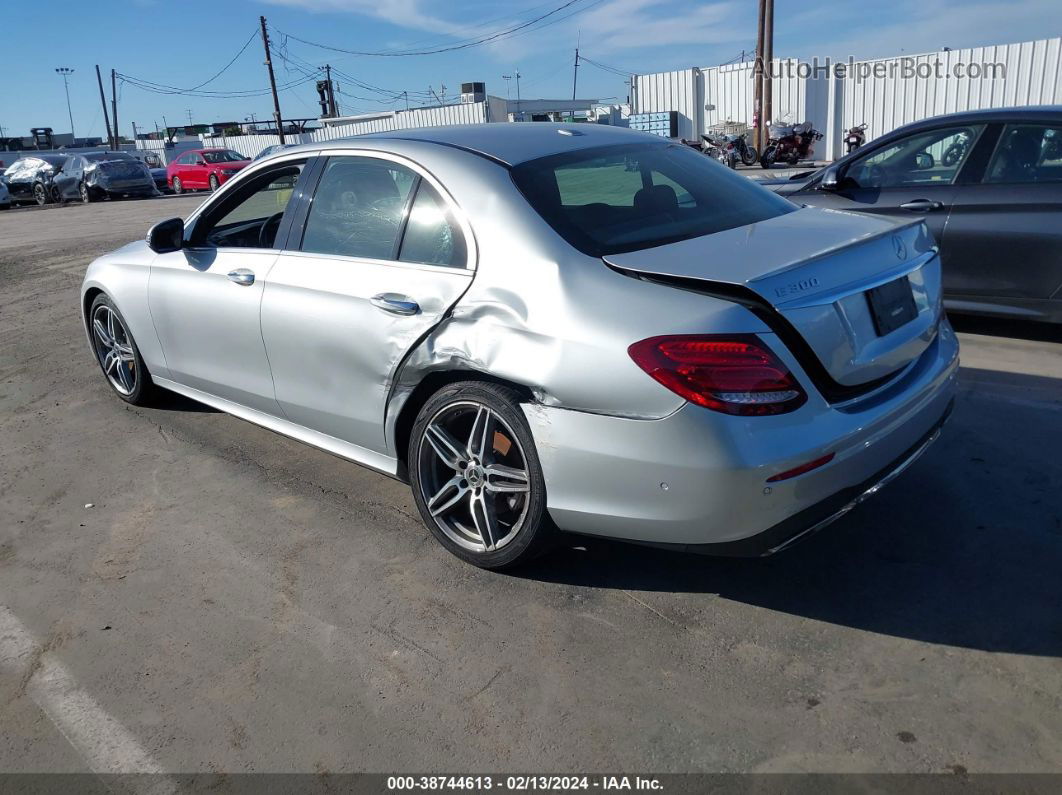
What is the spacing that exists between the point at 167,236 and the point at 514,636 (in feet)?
9.99

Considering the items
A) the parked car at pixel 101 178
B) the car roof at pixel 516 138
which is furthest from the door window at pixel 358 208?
the parked car at pixel 101 178

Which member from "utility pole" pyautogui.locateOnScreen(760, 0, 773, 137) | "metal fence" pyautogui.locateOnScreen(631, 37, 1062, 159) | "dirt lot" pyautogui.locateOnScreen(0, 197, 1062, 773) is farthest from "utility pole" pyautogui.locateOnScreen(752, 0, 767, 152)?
"dirt lot" pyautogui.locateOnScreen(0, 197, 1062, 773)

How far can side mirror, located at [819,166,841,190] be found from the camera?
20.9 feet

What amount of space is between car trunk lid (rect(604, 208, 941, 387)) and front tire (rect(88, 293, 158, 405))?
3.61 m

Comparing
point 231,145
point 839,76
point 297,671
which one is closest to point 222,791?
point 297,671

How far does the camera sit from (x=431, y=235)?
3.39 m

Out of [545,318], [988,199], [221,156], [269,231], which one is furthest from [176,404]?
[221,156]

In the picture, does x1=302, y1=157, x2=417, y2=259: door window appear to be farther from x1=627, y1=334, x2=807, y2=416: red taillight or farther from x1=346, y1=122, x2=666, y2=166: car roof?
x1=627, y1=334, x2=807, y2=416: red taillight

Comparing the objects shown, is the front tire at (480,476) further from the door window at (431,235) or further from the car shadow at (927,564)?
the door window at (431,235)

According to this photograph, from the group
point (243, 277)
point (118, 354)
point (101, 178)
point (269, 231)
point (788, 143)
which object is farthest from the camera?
point (101, 178)

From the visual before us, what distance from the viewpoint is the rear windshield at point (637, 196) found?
3146 mm

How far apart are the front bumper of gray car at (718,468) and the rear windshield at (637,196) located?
2.28ft

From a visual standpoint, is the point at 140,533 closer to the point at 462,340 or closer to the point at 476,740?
the point at 462,340

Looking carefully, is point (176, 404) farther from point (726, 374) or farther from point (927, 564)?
point (927, 564)
